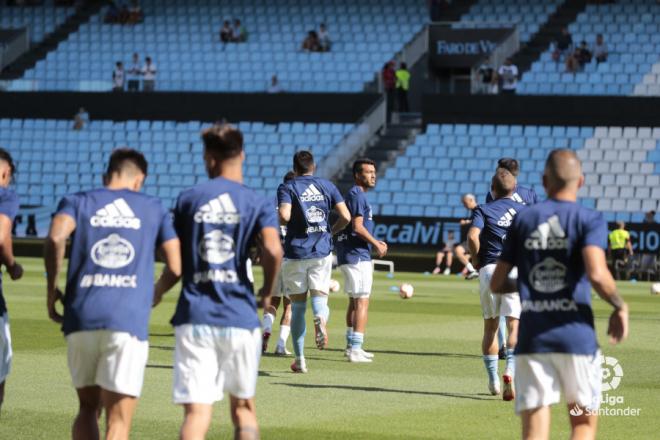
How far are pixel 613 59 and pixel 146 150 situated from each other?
16.5 m

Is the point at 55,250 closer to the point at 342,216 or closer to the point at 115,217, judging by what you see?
the point at 115,217

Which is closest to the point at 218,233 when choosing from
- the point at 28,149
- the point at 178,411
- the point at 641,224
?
the point at 178,411

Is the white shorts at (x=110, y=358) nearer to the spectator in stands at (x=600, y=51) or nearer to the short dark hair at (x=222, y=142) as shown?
the short dark hair at (x=222, y=142)

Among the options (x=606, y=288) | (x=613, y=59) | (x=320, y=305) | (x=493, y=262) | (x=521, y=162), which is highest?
(x=613, y=59)

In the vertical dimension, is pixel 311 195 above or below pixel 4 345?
above

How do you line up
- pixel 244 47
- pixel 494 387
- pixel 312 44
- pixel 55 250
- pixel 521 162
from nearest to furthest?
1. pixel 55 250
2. pixel 494 387
3. pixel 521 162
4. pixel 312 44
5. pixel 244 47

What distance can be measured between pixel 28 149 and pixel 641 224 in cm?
2294

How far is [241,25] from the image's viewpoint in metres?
52.3

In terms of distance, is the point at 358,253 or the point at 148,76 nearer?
the point at 358,253

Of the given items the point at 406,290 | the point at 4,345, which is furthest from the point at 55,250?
the point at 406,290

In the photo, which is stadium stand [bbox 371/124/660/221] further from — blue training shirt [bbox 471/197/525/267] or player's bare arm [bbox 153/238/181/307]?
player's bare arm [bbox 153/238/181/307]

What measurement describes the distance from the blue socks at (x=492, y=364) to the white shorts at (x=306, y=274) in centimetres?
273

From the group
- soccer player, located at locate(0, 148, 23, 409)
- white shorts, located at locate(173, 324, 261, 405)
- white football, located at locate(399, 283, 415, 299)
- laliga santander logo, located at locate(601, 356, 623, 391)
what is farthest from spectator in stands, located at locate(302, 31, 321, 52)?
white shorts, located at locate(173, 324, 261, 405)

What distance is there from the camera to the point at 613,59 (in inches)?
1781
